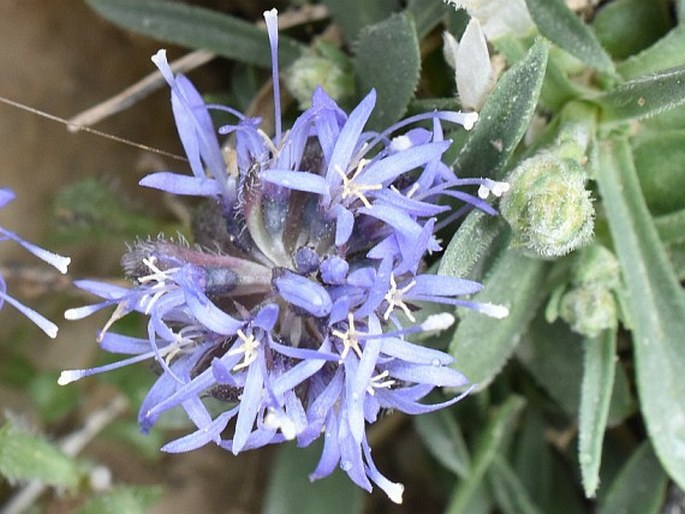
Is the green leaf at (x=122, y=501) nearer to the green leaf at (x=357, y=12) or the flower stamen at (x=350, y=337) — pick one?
the flower stamen at (x=350, y=337)

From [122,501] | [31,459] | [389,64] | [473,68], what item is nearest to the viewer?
[473,68]

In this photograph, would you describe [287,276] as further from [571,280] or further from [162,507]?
[162,507]

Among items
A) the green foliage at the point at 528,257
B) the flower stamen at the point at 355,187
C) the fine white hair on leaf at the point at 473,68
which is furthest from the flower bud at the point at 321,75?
the flower stamen at the point at 355,187

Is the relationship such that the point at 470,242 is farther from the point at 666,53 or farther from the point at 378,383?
the point at 666,53

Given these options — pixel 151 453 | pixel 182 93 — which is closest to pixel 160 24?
pixel 182 93

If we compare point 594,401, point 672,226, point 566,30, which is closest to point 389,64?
point 566,30
